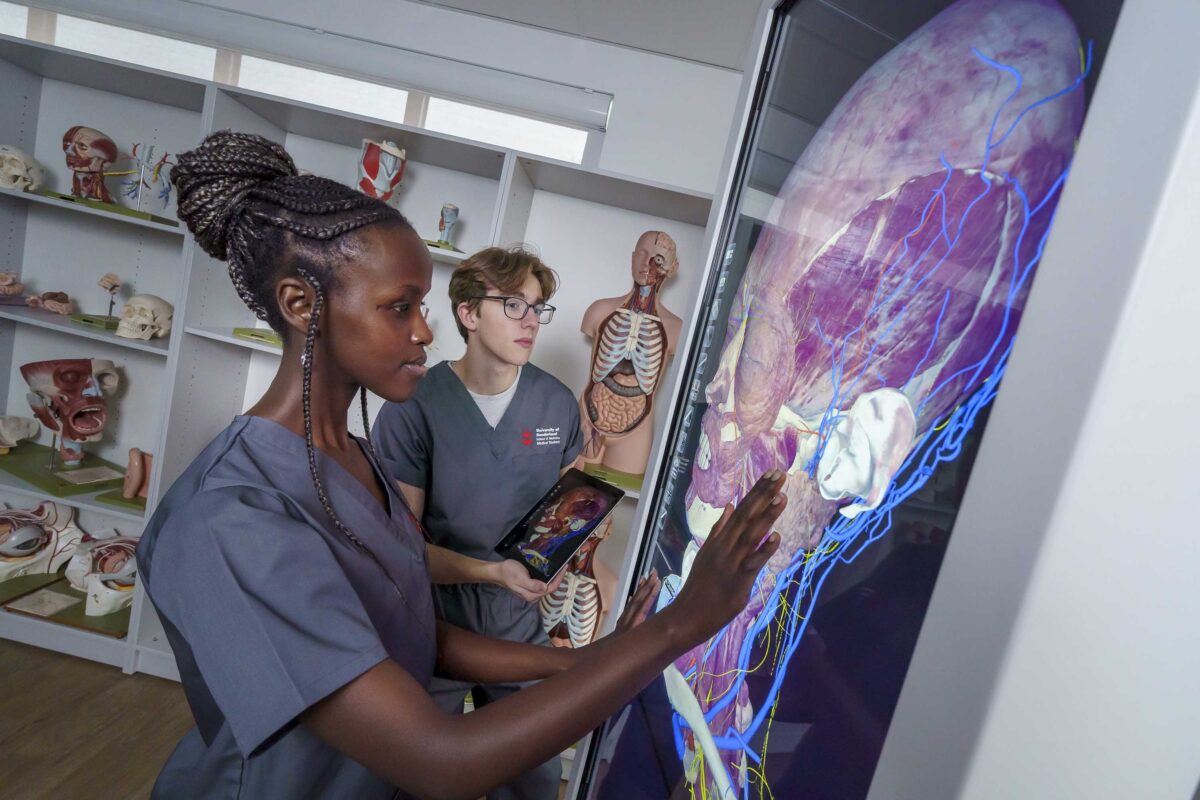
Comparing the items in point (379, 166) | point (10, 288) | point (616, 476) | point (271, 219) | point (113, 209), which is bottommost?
point (616, 476)

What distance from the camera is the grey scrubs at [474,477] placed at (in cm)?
209

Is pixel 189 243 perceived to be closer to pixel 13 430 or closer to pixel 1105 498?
pixel 13 430

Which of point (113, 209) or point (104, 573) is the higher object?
point (113, 209)

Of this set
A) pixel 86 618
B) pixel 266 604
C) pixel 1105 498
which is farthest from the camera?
pixel 86 618

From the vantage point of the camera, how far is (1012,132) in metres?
0.40

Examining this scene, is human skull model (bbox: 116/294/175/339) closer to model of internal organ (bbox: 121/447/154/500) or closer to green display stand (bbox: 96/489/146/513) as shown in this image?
model of internal organ (bbox: 121/447/154/500)

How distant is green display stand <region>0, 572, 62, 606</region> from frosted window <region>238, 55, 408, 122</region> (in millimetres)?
2243

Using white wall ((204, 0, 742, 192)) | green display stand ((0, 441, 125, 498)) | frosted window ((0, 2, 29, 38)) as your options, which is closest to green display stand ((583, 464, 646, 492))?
white wall ((204, 0, 742, 192))

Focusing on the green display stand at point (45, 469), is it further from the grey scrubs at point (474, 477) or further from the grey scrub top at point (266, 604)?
the grey scrub top at point (266, 604)

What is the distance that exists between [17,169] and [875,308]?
3.44 meters

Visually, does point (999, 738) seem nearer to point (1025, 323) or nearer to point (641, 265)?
point (1025, 323)

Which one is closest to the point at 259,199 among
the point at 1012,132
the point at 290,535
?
the point at 290,535

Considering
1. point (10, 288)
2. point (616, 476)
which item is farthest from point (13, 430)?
point (616, 476)

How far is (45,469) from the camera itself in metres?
3.04
